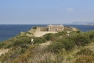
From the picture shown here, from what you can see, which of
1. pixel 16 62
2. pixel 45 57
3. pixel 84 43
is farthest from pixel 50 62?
pixel 84 43

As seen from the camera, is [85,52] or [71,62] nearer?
[71,62]

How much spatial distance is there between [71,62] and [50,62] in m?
1.08

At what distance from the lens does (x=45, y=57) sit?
29.9 ft

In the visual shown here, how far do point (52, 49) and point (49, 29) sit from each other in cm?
4003

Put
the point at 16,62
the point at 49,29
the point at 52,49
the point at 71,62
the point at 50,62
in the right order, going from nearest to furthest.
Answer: the point at 50,62 → the point at 71,62 → the point at 16,62 → the point at 52,49 → the point at 49,29

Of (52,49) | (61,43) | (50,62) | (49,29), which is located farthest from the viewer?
(49,29)

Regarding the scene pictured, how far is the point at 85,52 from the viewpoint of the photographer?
1133 centimetres

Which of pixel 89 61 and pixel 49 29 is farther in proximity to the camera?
pixel 49 29

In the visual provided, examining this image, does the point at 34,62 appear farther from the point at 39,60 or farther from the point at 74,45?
the point at 74,45

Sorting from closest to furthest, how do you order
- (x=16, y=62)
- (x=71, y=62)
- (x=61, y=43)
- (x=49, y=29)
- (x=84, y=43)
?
(x=71, y=62) → (x=16, y=62) → (x=61, y=43) → (x=84, y=43) → (x=49, y=29)

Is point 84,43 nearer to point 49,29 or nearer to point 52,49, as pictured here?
point 52,49

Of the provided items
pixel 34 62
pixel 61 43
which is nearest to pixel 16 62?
pixel 34 62

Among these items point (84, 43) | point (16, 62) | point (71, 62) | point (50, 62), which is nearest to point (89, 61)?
point (71, 62)

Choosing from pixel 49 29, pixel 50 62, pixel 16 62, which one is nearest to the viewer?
pixel 50 62
